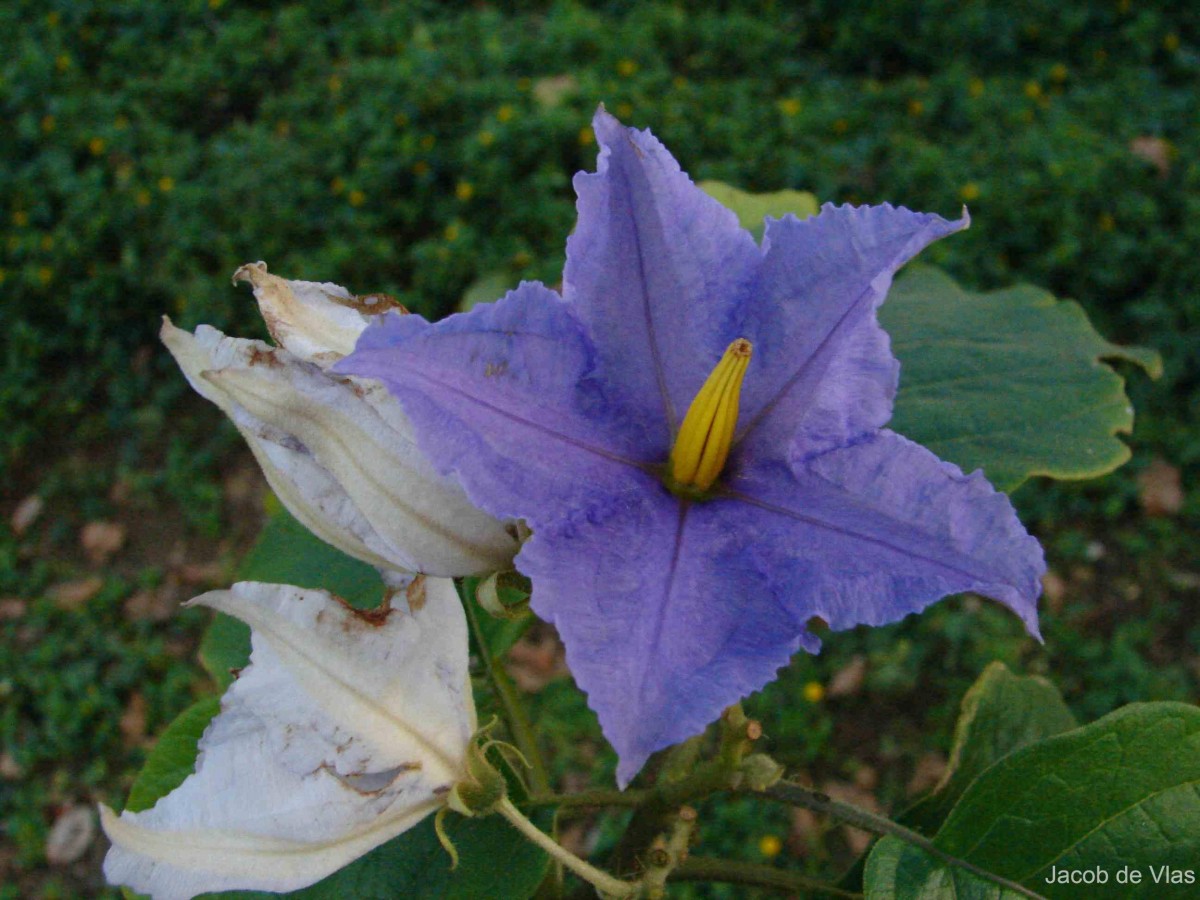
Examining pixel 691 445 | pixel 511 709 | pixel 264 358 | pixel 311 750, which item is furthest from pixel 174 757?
pixel 691 445

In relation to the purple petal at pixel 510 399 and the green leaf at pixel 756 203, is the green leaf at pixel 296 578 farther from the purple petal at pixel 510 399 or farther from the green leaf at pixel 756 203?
the green leaf at pixel 756 203

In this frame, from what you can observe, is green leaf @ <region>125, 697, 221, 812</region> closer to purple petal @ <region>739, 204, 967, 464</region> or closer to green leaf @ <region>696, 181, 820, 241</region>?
purple petal @ <region>739, 204, 967, 464</region>

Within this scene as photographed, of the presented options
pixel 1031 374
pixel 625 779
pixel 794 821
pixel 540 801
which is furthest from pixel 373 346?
pixel 794 821

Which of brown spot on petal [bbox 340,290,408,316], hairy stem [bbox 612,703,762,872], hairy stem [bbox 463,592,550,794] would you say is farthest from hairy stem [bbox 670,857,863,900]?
brown spot on petal [bbox 340,290,408,316]

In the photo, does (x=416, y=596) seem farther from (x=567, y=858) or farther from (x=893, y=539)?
(x=893, y=539)

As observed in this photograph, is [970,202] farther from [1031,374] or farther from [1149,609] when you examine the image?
[1031,374]

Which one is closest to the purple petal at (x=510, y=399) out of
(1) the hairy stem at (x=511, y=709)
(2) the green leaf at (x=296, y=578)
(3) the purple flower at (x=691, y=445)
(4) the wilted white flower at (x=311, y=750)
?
(3) the purple flower at (x=691, y=445)
